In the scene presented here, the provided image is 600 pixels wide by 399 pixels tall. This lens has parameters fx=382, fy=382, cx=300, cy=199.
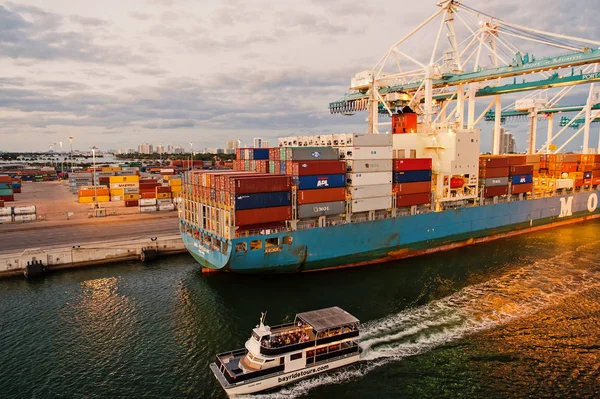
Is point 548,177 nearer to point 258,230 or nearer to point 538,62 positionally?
point 538,62

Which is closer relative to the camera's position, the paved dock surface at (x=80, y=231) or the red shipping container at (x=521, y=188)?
the paved dock surface at (x=80, y=231)

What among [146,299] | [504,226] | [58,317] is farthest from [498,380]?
[504,226]

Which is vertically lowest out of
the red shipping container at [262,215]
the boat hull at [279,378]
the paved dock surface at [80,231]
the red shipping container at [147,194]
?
the boat hull at [279,378]

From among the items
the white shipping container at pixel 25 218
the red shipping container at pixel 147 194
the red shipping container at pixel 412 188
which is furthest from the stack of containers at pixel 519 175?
the white shipping container at pixel 25 218

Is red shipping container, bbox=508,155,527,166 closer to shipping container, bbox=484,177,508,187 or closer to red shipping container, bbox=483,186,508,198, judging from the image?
shipping container, bbox=484,177,508,187

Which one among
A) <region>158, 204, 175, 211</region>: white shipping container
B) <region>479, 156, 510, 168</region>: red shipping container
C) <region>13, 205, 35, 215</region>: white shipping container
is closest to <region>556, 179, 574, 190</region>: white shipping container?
<region>479, 156, 510, 168</region>: red shipping container

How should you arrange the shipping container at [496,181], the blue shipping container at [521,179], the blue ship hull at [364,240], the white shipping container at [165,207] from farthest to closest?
1. the white shipping container at [165,207]
2. the blue shipping container at [521,179]
3. the shipping container at [496,181]
4. the blue ship hull at [364,240]

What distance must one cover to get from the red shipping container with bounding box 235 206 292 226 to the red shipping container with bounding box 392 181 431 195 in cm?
1317

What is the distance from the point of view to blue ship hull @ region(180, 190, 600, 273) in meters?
32.5

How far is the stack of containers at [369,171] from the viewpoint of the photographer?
37469 mm

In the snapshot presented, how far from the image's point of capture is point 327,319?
22.6 m

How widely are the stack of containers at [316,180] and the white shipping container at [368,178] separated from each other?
2.94 ft

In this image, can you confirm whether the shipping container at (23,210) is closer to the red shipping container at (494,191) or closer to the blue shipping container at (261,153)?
the blue shipping container at (261,153)

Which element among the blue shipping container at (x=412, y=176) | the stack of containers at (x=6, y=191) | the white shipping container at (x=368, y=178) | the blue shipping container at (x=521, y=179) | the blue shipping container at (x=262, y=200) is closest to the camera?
the blue shipping container at (x=262, y=200)
